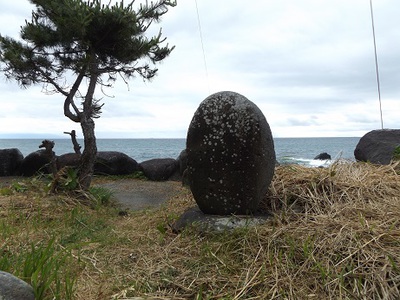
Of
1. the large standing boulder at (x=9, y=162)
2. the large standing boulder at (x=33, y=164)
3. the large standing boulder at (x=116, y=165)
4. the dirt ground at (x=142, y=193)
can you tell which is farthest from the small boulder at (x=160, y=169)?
the large standing boulder at (x=9, y=162)

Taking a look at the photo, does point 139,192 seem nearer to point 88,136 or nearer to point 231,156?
point 88,136

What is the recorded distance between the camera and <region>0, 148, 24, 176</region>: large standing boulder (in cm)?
1309

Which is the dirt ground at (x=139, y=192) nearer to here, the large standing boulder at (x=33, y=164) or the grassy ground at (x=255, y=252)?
the large standing boulder at (x=33, y=164)

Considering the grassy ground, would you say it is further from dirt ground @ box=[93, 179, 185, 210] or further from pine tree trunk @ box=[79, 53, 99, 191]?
dirt ground @ box=[93, 179, 185, 210]

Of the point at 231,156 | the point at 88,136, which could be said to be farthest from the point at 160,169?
the point at 231,156

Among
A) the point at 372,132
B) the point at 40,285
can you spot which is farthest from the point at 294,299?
the point at 372,132

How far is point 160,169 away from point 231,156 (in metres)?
8.87

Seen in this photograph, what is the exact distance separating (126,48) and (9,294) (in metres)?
6.33

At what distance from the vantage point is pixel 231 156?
13.8ft

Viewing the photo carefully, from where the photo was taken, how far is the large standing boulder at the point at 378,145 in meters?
7.82

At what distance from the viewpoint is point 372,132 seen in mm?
9109

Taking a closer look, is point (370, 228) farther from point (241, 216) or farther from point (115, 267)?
point (115, 267)

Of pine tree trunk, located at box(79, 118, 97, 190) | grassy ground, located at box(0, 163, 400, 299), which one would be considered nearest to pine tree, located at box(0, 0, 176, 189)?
pine tree trunk, located at box(79, 118, 97, 190)

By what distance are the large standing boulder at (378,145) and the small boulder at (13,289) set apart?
6.89 meters
